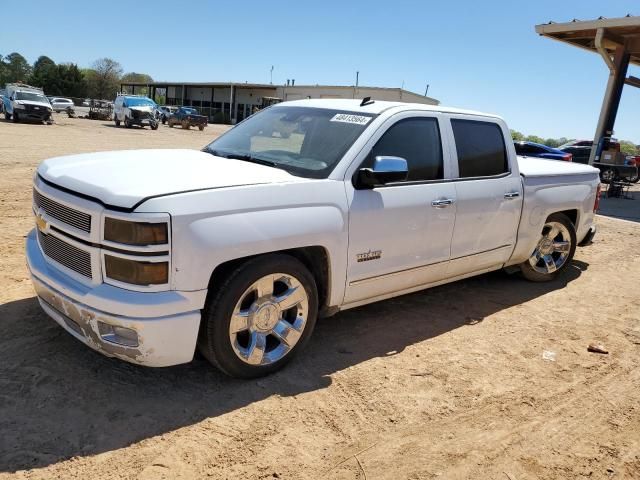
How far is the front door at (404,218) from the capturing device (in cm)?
379

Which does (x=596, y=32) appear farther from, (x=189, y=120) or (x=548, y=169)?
(x=189, y=120)

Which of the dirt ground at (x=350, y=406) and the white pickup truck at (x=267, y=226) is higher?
the white pickup truck at (x=267, y=226)

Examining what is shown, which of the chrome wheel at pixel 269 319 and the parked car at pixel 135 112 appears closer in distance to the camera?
the chrome wheel at pixel 269 319

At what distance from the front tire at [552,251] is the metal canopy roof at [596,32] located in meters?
12.4

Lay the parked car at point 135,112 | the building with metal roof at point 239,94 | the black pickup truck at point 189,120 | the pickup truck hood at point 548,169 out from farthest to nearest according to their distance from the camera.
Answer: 1. the building with metal roof at point 239,94
2. the black pickup truck at point 189,120
3. the parked car at point 135,112
4. the pickup truck hood at point 548,169

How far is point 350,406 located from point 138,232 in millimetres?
1675

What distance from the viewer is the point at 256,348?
11.1 feet

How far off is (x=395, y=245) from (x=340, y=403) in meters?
1.30

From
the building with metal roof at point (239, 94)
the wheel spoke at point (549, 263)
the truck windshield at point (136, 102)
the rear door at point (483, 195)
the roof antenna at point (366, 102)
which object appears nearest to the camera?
the roof antenna at point (366, 102)

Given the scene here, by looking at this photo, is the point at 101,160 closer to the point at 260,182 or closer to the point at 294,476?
the point at 260,182

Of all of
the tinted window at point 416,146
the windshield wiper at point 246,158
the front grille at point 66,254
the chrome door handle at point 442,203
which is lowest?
the front grille at point 66,254

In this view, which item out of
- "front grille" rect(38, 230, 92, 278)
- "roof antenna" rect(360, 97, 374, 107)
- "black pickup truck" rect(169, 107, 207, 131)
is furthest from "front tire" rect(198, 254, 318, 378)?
"black pickup truck" rect(169, 107, 207, 131)

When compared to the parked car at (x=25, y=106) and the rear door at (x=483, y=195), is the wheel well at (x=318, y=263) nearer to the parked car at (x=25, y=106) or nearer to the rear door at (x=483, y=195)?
the rear door at (x=483, y=195)

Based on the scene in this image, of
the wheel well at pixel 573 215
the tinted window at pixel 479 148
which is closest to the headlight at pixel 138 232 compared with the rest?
the tinted window at pixel 479 148
